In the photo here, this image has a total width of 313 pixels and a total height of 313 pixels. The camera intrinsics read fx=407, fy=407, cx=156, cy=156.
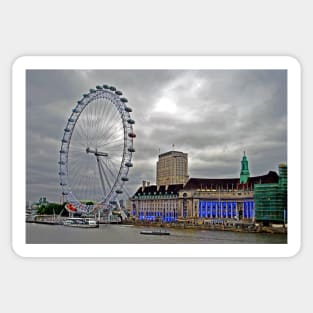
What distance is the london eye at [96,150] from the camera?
10.4ft

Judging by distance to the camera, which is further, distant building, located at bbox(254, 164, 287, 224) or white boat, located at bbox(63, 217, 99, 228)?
white boat, located at bbox(63, 217, 99, 228)

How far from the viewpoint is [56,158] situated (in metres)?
3.15

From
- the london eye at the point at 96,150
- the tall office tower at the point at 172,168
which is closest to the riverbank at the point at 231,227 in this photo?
the tall office tower at the point at 172,168

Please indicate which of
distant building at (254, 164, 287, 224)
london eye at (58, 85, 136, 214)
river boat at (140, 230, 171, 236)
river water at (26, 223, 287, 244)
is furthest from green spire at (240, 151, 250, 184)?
london eye at (58, 85, 136, 214)

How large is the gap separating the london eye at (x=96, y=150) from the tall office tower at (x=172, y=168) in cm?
25

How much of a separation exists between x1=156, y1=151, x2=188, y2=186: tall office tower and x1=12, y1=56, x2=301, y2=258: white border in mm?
507

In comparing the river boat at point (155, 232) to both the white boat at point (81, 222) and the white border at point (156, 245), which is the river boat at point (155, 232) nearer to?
the white border at point (156, 245)

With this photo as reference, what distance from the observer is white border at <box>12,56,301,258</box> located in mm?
2891

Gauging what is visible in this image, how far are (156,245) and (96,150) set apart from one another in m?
0.89

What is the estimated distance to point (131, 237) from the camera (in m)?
3.00

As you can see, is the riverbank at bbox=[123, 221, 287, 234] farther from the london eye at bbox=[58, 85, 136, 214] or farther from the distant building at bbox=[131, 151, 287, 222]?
the london eye at bbox=[58, 85, 136, 214]
